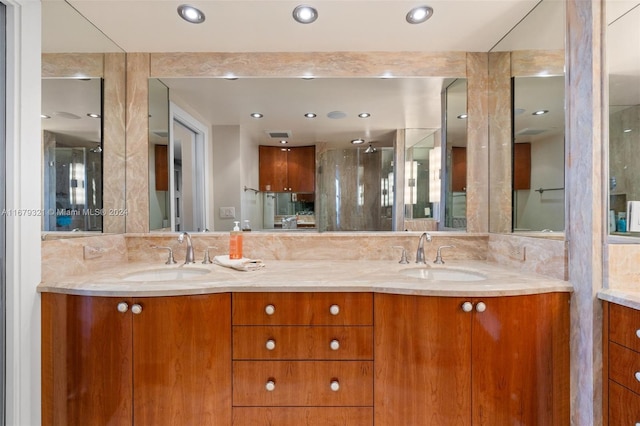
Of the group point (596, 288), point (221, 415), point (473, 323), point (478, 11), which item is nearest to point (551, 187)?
point (596, 288)

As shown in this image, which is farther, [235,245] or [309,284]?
[235,245]

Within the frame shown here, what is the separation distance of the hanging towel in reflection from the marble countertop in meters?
0.37

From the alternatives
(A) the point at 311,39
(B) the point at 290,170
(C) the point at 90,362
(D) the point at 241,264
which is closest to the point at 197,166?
(B) the point at 290,170

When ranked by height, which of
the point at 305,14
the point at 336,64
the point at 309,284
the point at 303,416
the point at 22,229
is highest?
the point at 305,14

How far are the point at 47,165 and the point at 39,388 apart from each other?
3.27 ft

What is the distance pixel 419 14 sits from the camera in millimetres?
1469

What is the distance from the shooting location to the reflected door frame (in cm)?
183

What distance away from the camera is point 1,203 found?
1229 mm

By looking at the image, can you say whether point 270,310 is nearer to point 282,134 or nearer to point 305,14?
point 282,134

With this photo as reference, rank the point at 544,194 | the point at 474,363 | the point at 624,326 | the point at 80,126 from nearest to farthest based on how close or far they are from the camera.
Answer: the point at 624,326 → the point at 474,363 → the point at 544,194 → the point at 80,126

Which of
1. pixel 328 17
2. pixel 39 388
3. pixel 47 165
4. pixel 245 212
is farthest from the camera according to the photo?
pixel 245 212

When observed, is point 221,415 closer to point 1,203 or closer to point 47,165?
point 1,203

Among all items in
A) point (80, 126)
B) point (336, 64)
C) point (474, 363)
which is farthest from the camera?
point (336, 64)

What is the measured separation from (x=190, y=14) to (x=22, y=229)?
1266 millimetres
